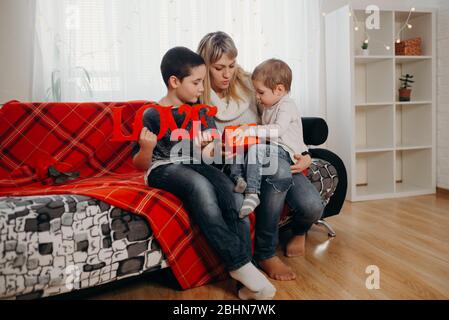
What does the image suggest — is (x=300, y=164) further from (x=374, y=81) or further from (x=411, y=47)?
(x=411, y=47)

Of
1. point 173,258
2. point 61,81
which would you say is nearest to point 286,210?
point 173,258

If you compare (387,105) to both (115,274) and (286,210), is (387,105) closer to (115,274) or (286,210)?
(286,210)

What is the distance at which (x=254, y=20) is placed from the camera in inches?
110

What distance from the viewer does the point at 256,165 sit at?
161cm

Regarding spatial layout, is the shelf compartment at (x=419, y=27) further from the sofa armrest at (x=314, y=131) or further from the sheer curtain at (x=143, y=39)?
the sofa armrest at (x=314, y=131)

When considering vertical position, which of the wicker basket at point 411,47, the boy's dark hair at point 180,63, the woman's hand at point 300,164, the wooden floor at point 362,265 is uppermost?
the wicker basket at point 411,47

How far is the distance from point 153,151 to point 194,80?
1.05 feet

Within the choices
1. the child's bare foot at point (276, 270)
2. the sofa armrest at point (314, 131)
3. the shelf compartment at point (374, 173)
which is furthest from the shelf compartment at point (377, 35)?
the child's bare foot at point (276, 270)

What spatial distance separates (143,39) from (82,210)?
1476mm

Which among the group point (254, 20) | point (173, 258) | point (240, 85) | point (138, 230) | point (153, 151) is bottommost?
point (173, 258)

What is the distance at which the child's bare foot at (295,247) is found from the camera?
1852 mm

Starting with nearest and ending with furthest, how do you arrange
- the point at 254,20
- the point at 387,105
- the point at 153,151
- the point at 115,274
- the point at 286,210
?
the point at 115,274 < the point at 153,151 < the point at 286,210 < the point at 254,20 < the point at 387,105

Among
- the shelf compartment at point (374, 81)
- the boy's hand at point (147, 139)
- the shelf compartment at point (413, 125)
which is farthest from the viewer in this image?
the shelf compartment at point (413, 125)

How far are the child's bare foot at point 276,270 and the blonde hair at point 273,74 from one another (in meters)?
0.72
